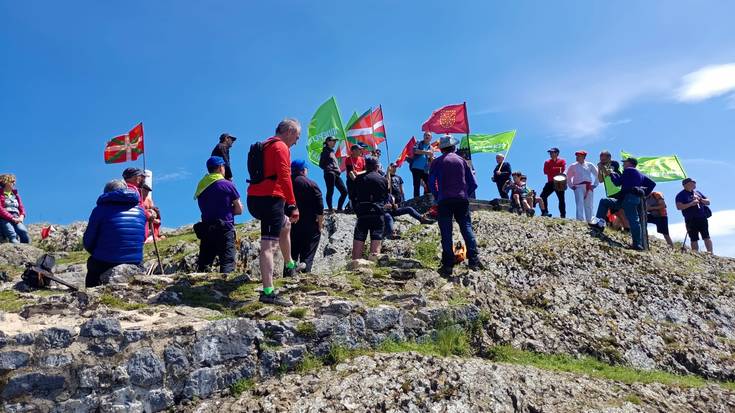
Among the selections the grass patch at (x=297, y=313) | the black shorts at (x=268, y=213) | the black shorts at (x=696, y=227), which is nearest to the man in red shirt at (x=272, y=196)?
the black shorts at (x=268, y=213)

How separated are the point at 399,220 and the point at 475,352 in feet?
27.6

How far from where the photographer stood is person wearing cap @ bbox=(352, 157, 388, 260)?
11.9 metres

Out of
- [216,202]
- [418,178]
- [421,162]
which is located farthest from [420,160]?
[216,202]

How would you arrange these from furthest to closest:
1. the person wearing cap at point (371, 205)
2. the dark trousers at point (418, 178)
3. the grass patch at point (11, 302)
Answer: the dark trousers at point (418, 178), the person wearing cap at point (371, 205), the grass patch at point (11, 302)

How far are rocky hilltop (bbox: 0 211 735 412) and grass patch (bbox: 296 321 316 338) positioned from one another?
0.7 inches

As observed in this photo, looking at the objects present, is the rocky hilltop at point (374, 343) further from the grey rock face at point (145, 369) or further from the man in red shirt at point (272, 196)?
Result: the man in red shirt at point (272, 196)

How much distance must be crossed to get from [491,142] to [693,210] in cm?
688

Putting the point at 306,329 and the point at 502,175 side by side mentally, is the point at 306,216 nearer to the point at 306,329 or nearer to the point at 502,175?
the point at 306,329

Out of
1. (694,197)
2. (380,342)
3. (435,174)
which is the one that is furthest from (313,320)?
(694,197)

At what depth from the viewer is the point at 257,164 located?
8.38 m

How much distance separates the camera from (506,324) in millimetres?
9344

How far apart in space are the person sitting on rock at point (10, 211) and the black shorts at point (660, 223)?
19.0 m

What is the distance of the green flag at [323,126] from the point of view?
18094 millimetres

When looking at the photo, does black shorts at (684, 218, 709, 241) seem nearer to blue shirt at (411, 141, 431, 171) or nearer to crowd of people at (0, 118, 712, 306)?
crowd of people at (0, 118, 712, 306)
